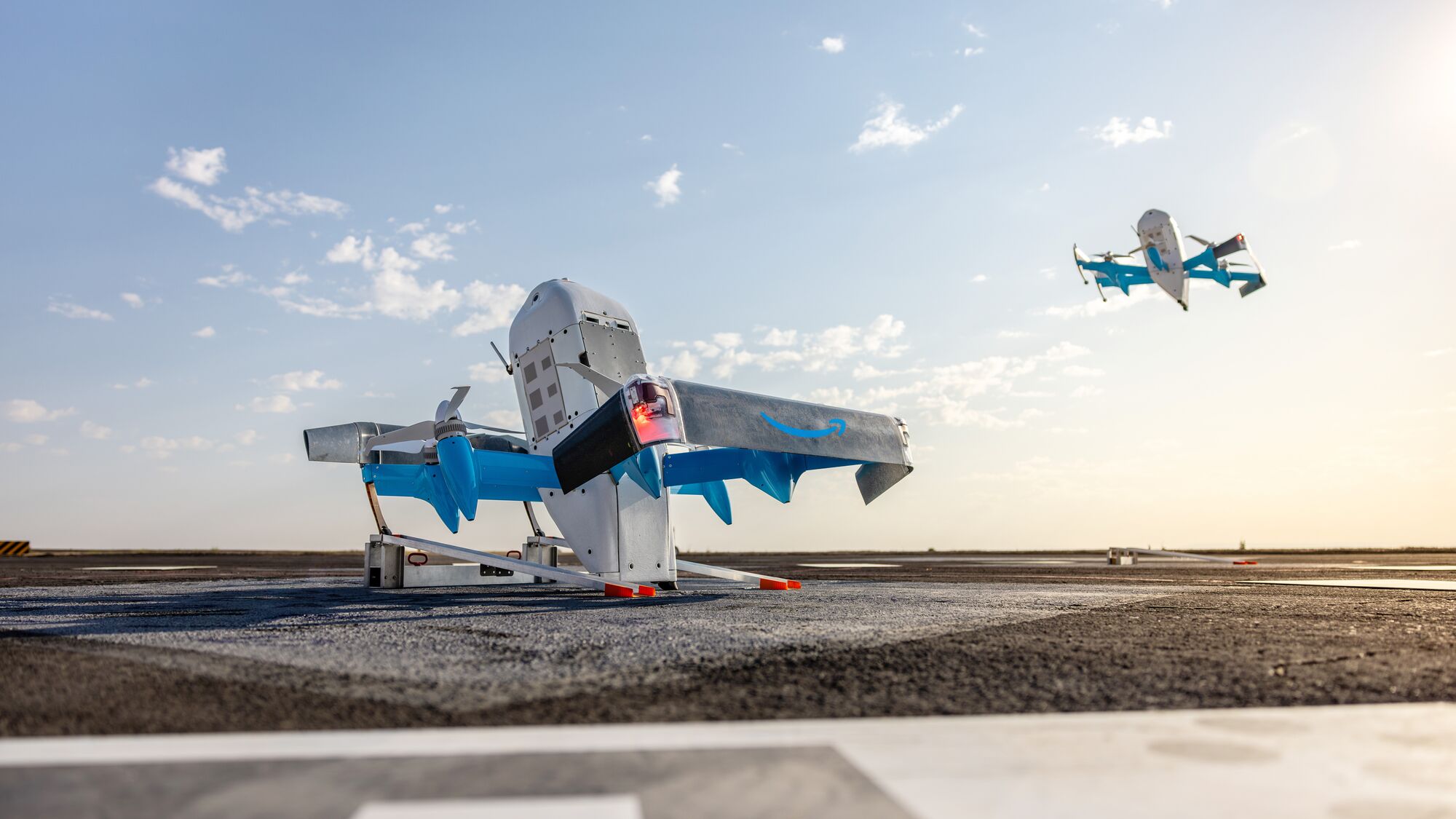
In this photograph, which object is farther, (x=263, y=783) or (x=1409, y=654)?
(x=1409, y=654)

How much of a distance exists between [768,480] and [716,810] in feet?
37.4

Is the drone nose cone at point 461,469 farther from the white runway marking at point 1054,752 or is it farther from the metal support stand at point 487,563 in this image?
the white runway marking at point 1054,752

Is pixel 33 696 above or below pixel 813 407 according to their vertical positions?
below

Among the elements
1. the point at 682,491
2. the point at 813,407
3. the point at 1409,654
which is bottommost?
the point at 1409,654

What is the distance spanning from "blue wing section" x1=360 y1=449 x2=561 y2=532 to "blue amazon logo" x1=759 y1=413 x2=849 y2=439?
16.7 ft

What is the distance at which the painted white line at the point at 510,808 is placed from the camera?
2898mm

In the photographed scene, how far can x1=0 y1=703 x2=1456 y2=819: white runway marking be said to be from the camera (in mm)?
3164

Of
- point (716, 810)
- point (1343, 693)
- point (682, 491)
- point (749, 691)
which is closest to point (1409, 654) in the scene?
point (1343, 693)

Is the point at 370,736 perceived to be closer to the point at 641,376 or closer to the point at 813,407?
the point at 641,376

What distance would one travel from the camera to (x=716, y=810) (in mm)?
2990

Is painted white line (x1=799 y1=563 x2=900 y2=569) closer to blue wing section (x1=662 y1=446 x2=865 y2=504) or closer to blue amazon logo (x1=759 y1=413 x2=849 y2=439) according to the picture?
blue wing section (x1=662 y1=446 x2=865 y2=504)

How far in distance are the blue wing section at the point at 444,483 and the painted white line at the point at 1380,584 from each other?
15.1 m

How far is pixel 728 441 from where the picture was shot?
1150 centimetres

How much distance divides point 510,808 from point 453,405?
12682 mm
